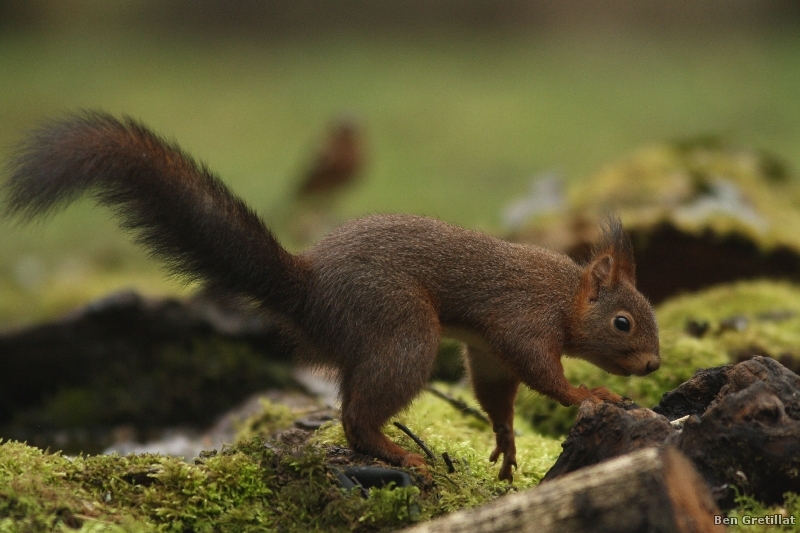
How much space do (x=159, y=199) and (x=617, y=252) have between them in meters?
2.48

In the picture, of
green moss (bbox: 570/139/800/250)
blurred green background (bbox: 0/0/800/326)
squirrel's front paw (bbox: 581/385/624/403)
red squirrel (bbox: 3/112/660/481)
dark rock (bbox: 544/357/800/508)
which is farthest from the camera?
blurred green background (bbox: 0/0/800/326)

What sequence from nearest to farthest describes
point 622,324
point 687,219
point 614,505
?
point 614,505, point 622,324, point 687,219

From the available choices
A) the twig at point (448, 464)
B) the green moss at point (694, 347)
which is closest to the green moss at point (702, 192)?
the green moss at point (694, 347)

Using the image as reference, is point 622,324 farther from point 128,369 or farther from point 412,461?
point 128,369

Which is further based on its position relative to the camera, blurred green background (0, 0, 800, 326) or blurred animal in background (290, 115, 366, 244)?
blurred green background (0, 0, 800, 326)

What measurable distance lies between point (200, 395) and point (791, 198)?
6499mm

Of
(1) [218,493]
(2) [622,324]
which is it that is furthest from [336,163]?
(1) [218,493]

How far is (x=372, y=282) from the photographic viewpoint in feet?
14.3

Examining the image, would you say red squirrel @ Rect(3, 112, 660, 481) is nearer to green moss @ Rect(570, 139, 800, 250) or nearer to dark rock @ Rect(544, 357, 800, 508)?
dark rock @ Rect(544, 357, 800, 508)

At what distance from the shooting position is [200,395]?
24.2 feet

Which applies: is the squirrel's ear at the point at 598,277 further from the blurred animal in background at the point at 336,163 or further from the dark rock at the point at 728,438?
the blurred animal in background at the point at 336,163

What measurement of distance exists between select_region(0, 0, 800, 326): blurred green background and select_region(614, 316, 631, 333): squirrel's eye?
6.91 m

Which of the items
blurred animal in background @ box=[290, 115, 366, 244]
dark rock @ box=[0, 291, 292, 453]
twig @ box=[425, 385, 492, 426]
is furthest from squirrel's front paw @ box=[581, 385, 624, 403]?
blurred animal in background @ box=[290, 115, 366, 244]

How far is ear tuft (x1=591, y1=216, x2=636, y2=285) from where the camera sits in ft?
16.6
